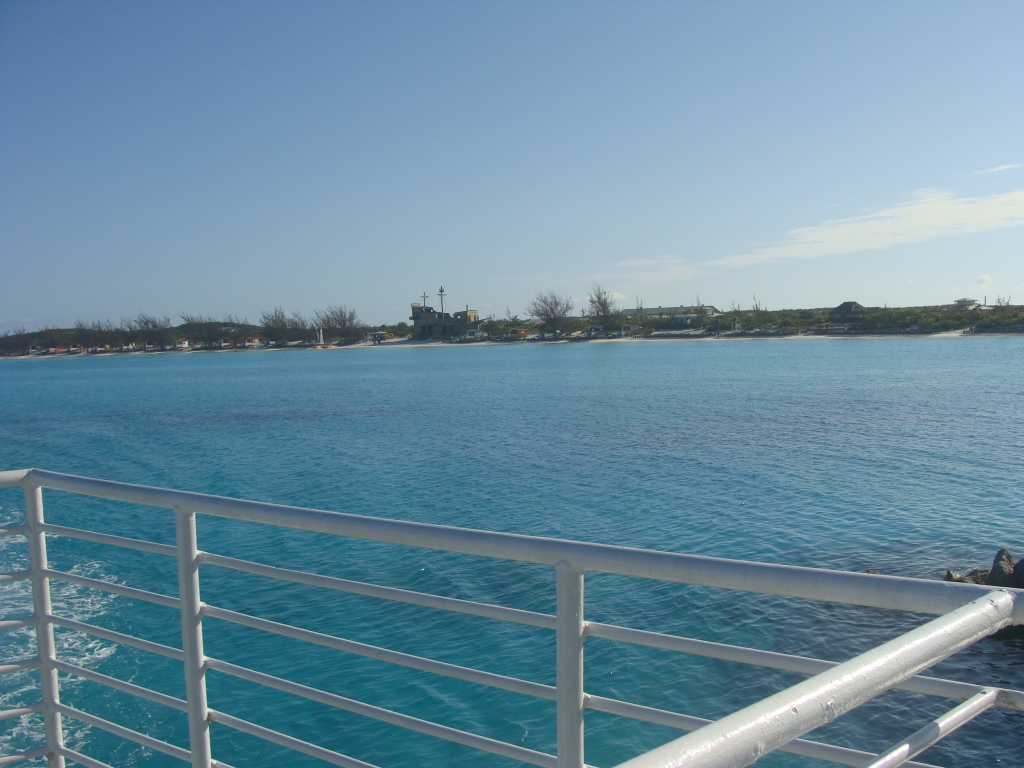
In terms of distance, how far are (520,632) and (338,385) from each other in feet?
168

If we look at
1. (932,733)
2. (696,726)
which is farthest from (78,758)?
(932,733)

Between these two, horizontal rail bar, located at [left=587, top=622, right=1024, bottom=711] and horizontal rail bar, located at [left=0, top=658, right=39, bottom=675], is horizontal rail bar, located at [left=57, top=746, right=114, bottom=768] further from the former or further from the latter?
horizontal rail bar, located at [left=587, top=622, right=1024, bottom=711]

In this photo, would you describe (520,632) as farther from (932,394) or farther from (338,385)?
(338,385)

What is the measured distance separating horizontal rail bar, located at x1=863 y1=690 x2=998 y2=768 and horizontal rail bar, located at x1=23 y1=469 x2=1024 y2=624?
16cm

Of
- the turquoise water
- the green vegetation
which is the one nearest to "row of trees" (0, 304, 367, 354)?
the green vegetation

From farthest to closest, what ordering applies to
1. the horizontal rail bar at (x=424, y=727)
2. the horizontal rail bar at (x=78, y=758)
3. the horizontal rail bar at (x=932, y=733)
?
the horizontal rail bar at (x=78, y=758)
the horizontal rail bar at (x=424, y=727)
the horizontal rail bar at (x=932, y=733)

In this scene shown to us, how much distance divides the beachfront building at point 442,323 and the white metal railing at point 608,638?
467ft

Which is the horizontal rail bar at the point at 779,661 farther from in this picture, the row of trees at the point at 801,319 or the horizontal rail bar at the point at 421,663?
the row of trees at the point at 801,319

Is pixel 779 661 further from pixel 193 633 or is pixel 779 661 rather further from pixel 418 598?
pixel 193 633

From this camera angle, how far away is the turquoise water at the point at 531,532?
27.2 feet

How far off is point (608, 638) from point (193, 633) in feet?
5.30

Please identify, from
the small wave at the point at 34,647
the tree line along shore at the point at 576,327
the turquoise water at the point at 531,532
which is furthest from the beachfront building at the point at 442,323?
the small wave at the point at 34,647

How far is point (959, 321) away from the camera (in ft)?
365

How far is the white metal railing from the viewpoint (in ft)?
3.33
